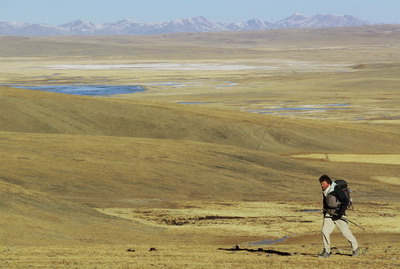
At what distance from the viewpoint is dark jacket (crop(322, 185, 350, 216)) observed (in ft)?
50.1

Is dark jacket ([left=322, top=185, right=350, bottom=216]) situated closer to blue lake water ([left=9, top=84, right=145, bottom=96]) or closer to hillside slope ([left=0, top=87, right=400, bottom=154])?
hillside slope ([left=0, top=87, right=400, bottom=154])

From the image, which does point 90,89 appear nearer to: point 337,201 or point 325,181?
point 337,201

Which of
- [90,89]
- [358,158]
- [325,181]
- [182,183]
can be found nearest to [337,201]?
[325,181]

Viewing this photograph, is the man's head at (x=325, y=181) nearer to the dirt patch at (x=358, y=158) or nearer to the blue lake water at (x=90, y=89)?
the dirt patch at (x=358, y=158)

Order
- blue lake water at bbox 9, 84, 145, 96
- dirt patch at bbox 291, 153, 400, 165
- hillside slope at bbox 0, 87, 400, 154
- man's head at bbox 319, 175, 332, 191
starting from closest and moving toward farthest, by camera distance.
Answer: man's head at bbox 319, 175, 332, 191 → dirt patch at bbox 291, 153, 400, 165 → hillside slope at bbox 0, 87, 400, 154 → blue lake water at bbox 9, 84, 145, 96

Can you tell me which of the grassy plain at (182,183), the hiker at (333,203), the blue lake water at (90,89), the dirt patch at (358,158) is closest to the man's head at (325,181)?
the hiker at (333,203)

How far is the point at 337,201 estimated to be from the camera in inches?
606

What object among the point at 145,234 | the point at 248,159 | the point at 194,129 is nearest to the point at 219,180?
the point at 248,159

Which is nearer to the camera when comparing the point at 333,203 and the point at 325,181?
the point at 325,181

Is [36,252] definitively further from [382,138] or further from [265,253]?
[382,138]

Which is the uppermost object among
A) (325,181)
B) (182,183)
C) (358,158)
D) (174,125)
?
(325,181)

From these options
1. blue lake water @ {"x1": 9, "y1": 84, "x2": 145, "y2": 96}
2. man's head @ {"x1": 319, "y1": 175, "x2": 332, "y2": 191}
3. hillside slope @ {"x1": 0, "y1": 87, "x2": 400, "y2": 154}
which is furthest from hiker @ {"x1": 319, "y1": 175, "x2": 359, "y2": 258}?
blue lake water @ {"x1": 9, "y1": 84, "x2": 145, "y2": 96}

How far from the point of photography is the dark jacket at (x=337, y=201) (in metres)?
15.3

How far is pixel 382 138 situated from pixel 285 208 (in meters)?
29.0
